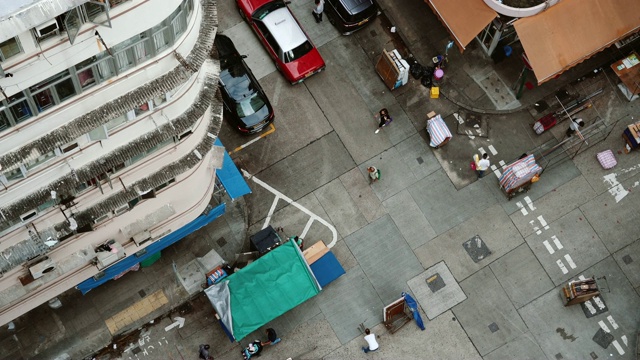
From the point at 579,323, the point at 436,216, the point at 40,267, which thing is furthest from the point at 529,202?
the point at 40,267

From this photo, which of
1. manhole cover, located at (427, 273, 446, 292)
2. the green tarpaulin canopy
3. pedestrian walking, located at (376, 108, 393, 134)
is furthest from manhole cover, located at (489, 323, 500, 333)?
pedestrian walking, located at (376, 108, 393, 134)

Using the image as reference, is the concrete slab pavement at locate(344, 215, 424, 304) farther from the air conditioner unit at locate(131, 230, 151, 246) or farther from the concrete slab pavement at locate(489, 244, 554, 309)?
the air conditioner unit at locate(131, 230, 151, 246)

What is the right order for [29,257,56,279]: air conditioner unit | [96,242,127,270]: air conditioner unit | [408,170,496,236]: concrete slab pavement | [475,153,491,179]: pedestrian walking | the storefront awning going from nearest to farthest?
[29,257,56,279]: air conditioner unit < [96,242,127,270]: air conditioner unit < the storefront awning < [408,170,496,236]: concrete slab pavement < [475,153,491,179]: pedestrian walking

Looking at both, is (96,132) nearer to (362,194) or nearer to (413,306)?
(362,194)

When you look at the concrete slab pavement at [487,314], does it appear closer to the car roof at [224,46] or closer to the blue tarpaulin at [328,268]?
the blue tarpaulin at [328,268]

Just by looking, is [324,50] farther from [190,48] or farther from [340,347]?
[190,48]

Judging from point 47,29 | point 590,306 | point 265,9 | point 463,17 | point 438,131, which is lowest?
point 590,306

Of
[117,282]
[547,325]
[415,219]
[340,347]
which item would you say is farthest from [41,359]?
[547,325]
